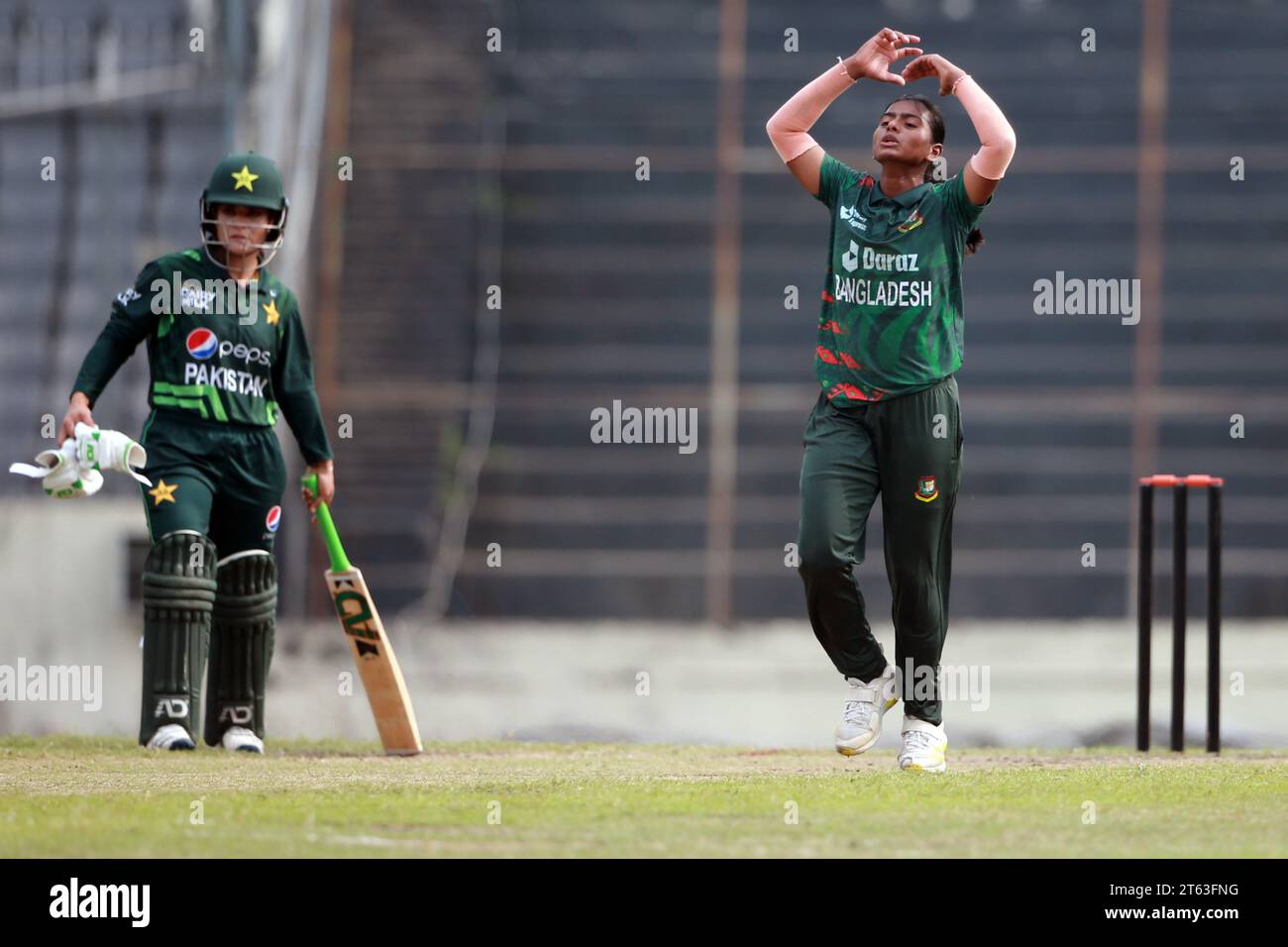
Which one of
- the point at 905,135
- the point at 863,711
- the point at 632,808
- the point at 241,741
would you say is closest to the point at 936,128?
the point at 905,135

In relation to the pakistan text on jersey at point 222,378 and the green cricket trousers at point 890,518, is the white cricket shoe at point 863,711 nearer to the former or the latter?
the green cricket trousers at point 890,518

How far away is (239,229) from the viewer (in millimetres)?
7348

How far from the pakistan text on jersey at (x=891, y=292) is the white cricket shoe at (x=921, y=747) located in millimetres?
1165

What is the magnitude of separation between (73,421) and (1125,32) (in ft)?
34.4

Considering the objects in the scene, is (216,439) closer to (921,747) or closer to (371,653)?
(371,653)

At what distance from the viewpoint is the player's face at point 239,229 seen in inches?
289

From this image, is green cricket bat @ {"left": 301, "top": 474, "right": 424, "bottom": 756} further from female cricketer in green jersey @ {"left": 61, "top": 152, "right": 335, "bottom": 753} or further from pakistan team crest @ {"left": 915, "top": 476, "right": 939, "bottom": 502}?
pakistan team crest @ {"left": 915, "top": 476, "right": 939, "bottom": 502}

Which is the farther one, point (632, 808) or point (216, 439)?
point (216, 439)

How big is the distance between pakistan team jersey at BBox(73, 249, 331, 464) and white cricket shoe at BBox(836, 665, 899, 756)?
2.28 metres

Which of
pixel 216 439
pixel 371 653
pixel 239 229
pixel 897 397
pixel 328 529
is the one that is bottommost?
pixel 371 653

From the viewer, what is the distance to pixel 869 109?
15.5 meters

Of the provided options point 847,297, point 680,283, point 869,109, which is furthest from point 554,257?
point 847,297

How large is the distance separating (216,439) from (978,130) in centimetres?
268

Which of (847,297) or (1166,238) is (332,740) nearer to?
(847,297)
